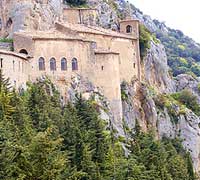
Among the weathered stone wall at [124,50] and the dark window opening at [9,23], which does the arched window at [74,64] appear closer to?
the weathered stone wall at [124,50]

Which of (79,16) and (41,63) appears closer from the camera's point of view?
(41,63)

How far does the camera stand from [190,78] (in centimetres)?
11625

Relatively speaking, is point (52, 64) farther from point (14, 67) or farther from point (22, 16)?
point (22, 16)

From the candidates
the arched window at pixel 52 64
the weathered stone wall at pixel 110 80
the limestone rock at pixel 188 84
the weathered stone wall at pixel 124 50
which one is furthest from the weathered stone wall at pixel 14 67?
the limestone rock at pixel 188 84

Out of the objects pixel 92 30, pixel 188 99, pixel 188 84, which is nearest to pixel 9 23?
pixel 92 30

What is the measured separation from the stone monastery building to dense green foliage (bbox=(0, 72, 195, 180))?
2229 millimetres

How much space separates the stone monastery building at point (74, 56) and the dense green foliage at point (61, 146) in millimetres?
2229

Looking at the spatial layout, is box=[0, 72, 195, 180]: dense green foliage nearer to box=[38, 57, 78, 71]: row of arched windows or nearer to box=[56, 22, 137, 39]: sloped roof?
box=[38, 57, 78, 71]: row of arched windows

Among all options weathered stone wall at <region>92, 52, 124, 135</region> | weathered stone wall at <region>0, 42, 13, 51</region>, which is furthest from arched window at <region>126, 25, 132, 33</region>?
weathered stone wall at <region>0, 42, 13, 51</region>

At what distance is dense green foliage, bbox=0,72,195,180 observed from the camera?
4094cm

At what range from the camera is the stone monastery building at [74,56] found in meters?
70.1

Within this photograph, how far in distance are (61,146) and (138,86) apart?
3449 cm

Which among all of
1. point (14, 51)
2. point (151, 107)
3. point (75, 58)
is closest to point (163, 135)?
point (151, 107)

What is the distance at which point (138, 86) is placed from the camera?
8544 cm
